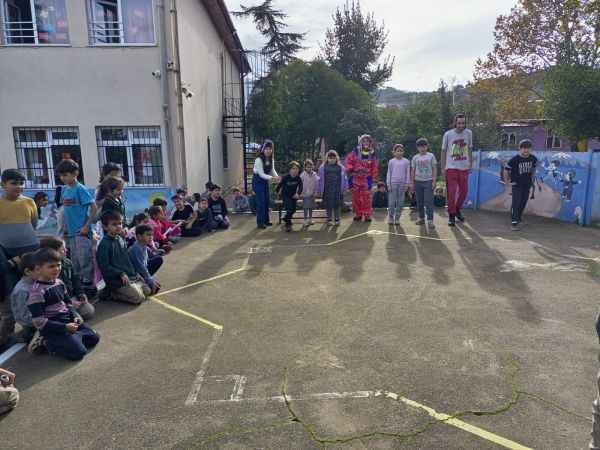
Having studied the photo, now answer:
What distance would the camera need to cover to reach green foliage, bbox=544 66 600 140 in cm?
1538

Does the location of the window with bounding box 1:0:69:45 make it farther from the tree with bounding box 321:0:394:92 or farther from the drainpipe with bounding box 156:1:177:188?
the tree with bounding box 321:0:394:92

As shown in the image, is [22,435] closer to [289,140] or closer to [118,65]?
[118,65]

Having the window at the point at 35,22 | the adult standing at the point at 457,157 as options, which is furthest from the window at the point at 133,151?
the adult standing at the point at 457,157

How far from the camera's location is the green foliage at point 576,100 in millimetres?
15383

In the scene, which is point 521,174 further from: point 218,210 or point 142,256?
point 142,256

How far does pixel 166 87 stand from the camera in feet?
34.8

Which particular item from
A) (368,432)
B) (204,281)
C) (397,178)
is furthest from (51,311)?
(397,178)

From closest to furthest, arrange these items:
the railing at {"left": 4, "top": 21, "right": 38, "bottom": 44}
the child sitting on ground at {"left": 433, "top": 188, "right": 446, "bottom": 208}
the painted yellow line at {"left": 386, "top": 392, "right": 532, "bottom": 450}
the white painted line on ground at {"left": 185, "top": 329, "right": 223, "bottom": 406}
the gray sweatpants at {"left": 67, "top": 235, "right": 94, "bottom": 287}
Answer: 1. the painted yellow line at {"left": 386, "top": 392, "right": 532, "bottom": 450}
2. the white painted line on ground at {"left": 185, "top": 329, "right": 223, "bottom": 406}
3. the gray sweatpants at {"left": 67, "top": 235, "right": 94, "bottom": 287}
4. the railing at {"left": 4, "top": 21, "right": 38, "bottom": 44}
5. the child sitting on ground at {"left": 433, "top": 188, "right": 446, "bottom": 208}

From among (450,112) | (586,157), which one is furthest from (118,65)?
(450,112)

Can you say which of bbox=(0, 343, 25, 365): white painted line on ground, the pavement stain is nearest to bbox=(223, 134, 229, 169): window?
bbox=(0, 343, 25, 365): white painted line on ground

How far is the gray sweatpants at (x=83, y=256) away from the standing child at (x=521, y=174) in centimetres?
787

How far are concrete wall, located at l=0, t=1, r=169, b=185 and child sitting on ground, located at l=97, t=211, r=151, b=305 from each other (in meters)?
6.09

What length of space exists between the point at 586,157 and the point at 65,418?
33.9 ft

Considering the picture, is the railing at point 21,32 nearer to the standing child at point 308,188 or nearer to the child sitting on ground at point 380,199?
the standing child at point 308,188
